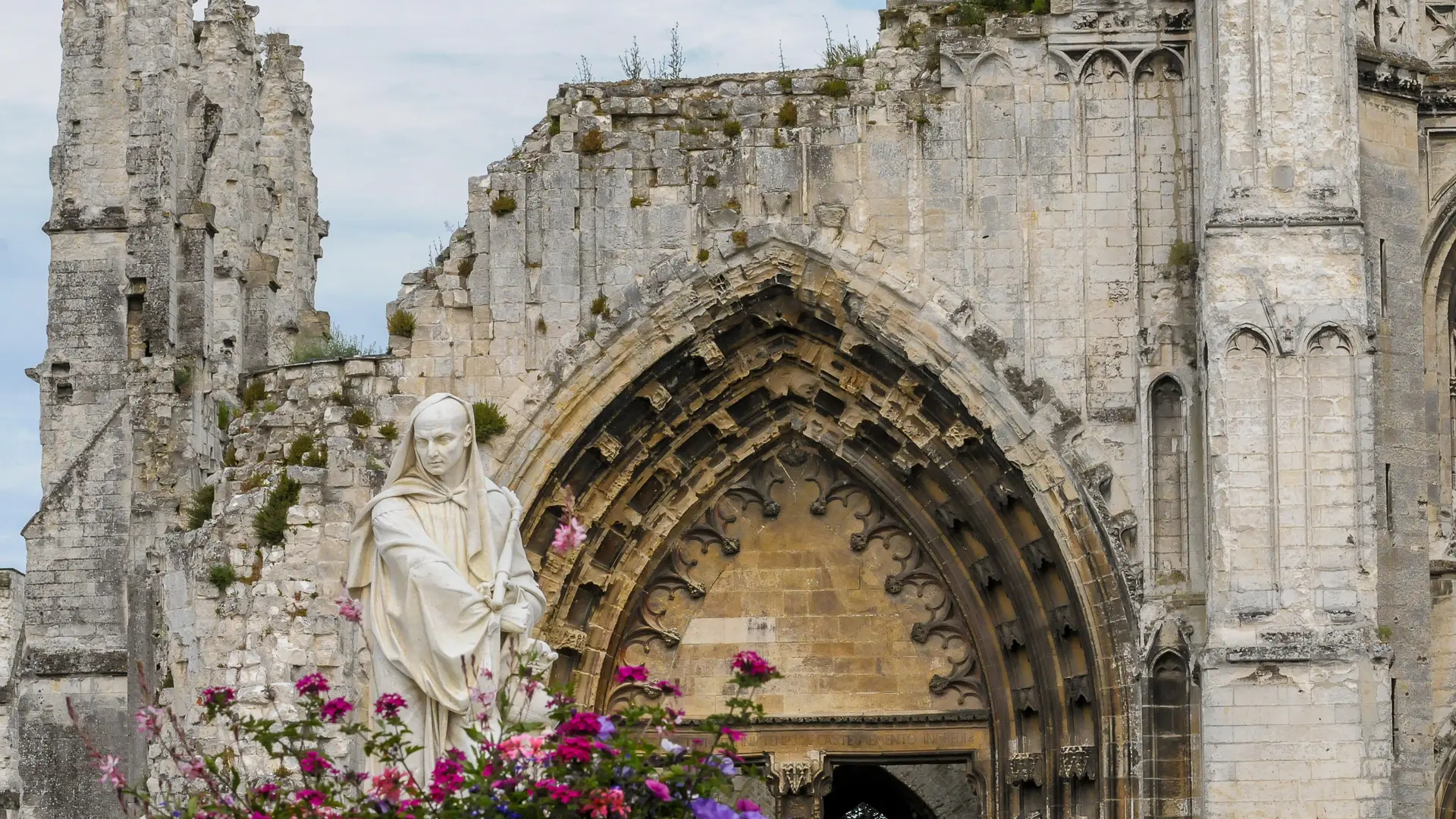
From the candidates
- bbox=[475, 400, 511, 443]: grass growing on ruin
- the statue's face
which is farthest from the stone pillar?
the statue's face

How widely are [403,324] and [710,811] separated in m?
9.94

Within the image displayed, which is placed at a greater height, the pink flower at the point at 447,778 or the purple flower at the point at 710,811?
the pink flower at the point at 447,778

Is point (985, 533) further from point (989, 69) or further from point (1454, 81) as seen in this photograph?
point (1454, 81)

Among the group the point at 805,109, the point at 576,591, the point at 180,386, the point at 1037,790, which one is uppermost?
the point at 805,109

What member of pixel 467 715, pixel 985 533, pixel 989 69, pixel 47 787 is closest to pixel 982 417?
pixel 985 533

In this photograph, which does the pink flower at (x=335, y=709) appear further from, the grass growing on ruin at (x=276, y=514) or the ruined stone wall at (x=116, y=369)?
the ruined stone wall at (x=116, y=369)

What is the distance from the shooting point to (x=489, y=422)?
17.7 metres

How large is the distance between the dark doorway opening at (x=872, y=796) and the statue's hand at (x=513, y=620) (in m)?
14.1

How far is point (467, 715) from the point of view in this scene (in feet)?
31.2

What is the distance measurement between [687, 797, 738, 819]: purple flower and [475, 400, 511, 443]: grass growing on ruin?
30.7 ft

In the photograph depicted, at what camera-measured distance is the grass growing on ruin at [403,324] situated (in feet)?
58.8

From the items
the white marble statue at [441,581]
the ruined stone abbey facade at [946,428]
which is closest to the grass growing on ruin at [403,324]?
the ruined stone abbey facade at [946,428]

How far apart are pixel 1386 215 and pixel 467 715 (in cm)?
992

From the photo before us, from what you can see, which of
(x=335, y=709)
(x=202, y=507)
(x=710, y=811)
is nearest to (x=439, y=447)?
(x=335, y=709)
